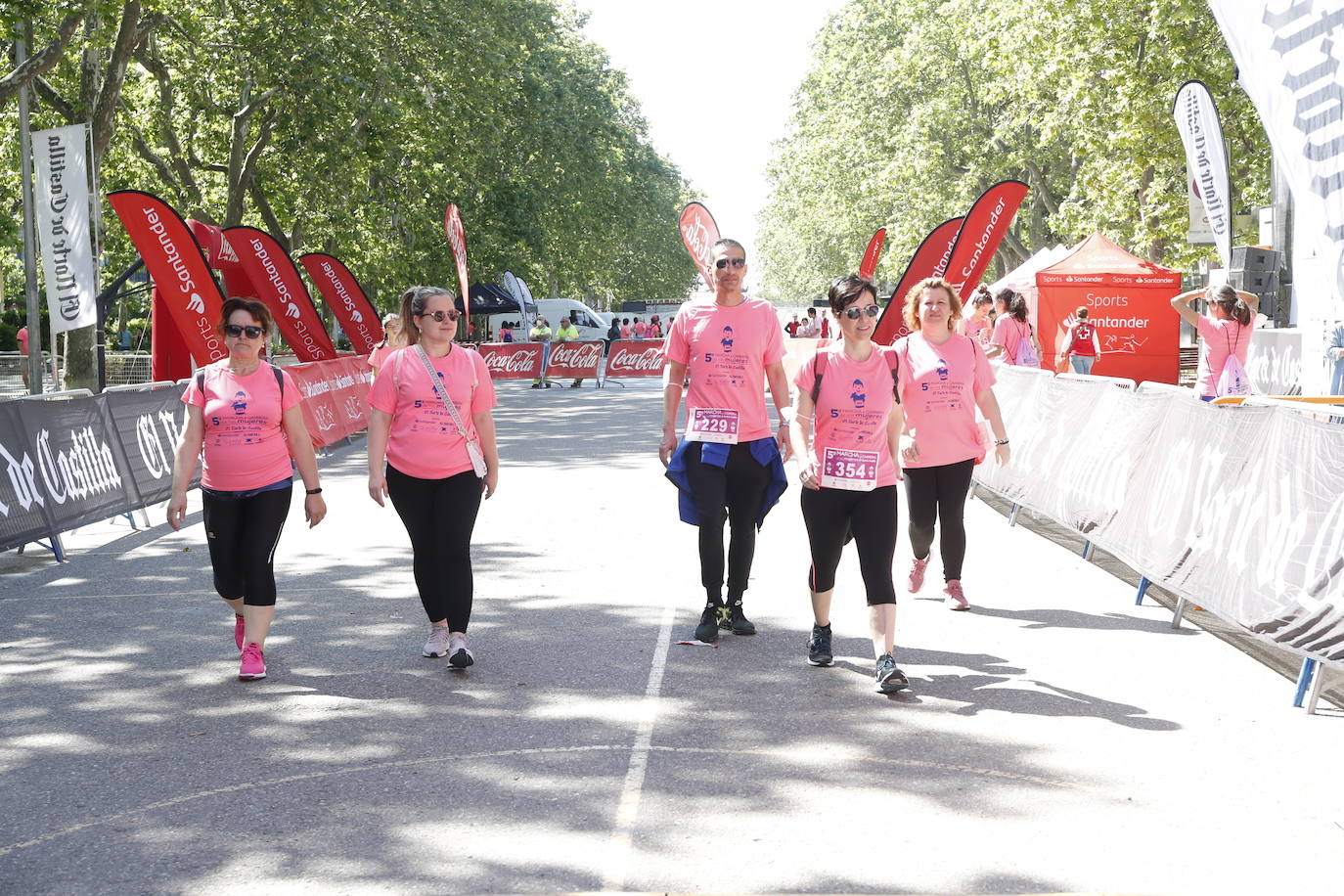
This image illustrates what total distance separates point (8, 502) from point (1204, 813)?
803 cm

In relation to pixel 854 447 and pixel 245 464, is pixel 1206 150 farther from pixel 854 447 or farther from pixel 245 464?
pixel 245 464

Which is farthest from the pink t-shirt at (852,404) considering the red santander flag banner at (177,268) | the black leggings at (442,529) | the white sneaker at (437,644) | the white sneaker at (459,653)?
the red santander flag banner at (177,268)

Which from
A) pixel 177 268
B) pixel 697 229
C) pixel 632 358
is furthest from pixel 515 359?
pixel 177 268

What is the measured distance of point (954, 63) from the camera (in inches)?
1822

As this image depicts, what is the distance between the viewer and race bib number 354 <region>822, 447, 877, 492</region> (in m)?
6.49

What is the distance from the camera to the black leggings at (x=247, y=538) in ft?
22.0

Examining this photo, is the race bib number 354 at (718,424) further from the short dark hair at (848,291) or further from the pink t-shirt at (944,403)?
the pink t-shirt at (944,403)

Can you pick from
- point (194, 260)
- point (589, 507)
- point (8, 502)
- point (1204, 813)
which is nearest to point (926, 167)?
point (194, 260)

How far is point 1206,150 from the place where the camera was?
17.0 meters

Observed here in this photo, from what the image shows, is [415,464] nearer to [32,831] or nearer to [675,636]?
[675,636]

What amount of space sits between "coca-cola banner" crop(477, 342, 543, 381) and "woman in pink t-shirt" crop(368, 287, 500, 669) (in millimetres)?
31368

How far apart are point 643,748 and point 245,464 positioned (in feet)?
7.64

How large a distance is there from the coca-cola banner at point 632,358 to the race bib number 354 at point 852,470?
32.8 m

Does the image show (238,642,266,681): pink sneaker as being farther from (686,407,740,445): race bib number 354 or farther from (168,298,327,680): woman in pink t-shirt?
(686,407,740,445): race bib number 354
